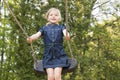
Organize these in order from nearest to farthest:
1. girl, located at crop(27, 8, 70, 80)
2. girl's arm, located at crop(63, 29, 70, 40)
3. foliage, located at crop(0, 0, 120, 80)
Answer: girl's arm, located at crop(63, 29, 70, 40) < girl, located at crop(27, 8, 70, 80) < foliage, located at crop(0, 0, 120, 80)

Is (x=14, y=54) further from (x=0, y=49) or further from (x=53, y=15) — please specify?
(x=53, y=15)

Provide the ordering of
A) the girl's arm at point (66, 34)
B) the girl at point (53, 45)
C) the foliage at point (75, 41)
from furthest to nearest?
the foliage at point (75, 41)
the girl at point (53, 45)
the girl's arm at point (66, 34)

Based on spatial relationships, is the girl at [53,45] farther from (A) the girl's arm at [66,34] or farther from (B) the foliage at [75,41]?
(B) the foliage at [75,41]

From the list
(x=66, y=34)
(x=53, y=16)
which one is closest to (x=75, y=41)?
(x=53, y=16)

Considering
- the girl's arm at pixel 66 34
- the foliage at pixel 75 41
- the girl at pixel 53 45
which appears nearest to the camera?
the girl's arm at pixel 66 34

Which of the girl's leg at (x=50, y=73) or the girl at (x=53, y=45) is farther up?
the girl at (x=53, y=45)

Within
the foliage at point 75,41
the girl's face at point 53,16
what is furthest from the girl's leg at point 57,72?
→ the foliage at point 75,41

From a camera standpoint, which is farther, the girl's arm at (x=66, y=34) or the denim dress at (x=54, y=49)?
the denim dress at (x=54, y=49)

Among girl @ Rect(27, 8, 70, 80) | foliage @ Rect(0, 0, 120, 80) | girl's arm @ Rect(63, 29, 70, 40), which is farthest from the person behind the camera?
foliage @ Rect(0, 0, 120, 80)

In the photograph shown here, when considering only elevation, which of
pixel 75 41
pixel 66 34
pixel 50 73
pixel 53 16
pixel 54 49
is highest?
pixel 53 16

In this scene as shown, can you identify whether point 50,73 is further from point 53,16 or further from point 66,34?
point 53,16

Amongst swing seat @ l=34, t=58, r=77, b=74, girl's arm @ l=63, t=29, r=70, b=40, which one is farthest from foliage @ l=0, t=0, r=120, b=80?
girl's arm @ l=63, t=29, r=70, b=40

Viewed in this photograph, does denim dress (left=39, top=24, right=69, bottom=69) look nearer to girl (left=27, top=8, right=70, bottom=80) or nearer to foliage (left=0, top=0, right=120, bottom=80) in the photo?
girl (left=27, top=8, right=70, bottom=80)

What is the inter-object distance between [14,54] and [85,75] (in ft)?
14.6
